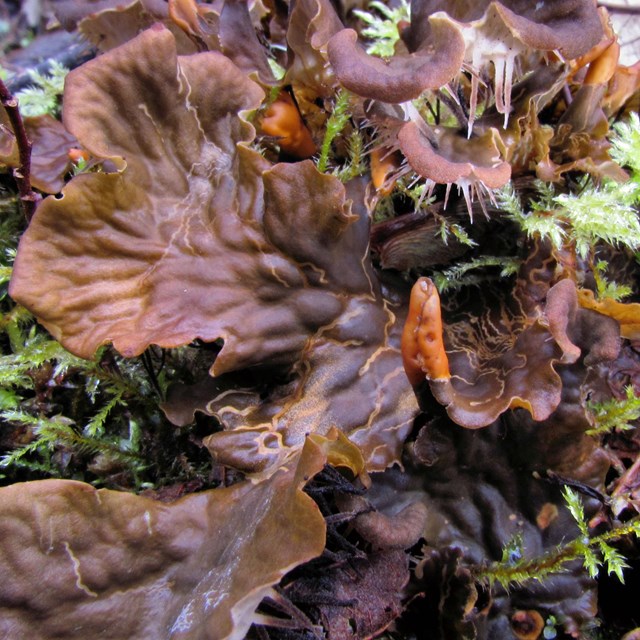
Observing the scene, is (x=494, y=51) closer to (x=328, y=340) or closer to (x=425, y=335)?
(x=425, y=335)

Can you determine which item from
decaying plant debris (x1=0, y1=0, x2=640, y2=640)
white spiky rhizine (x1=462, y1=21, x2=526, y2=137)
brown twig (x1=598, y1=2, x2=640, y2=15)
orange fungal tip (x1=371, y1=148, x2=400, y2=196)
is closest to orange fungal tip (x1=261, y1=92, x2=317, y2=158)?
decaying plant debris (x1=0, y1=0, x2=640, y2=640)

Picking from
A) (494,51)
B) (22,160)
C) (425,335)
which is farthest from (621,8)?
(22,160)

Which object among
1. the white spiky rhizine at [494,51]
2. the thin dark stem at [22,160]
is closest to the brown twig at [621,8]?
the white spiky rhizine at [494,51]

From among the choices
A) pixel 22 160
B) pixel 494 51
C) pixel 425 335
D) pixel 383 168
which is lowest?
pixel 425 335

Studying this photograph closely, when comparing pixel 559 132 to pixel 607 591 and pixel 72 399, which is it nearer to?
pixel 607 591

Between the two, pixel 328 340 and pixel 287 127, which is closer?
pixel 328 340

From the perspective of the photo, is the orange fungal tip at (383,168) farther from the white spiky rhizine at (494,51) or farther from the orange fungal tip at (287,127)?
the orange fungal tip at (287,127)

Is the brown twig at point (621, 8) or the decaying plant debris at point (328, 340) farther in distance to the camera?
the brown twig at point (621, 8)
